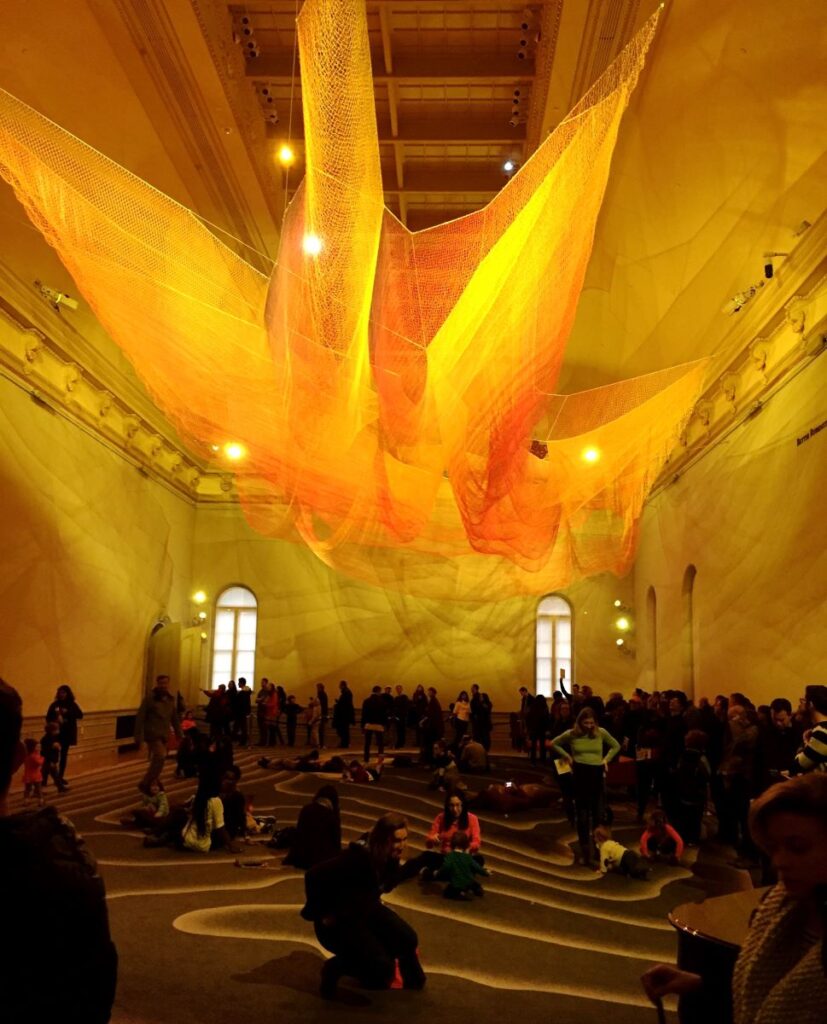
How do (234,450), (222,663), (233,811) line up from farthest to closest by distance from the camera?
(222,663)
(233,811)
(234,450)

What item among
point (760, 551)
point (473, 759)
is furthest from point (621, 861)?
point (473, 759)

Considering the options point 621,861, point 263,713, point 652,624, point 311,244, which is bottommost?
point 621,861

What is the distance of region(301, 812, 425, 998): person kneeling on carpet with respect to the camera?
4586mm

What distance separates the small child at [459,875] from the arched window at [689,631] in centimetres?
910

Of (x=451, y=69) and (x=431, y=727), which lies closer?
(x=451, y=69)

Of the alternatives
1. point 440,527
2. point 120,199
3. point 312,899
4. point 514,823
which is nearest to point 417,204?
point 440,527

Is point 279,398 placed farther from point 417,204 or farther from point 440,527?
point 417,204

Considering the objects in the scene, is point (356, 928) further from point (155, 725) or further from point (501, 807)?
point (501, 807)

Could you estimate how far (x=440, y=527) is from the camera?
992 cm

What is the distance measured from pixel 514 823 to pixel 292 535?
4.09m

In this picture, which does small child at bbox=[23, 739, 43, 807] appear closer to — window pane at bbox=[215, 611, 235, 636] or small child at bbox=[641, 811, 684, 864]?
small child at bbox=[641, 811, 684, 864]

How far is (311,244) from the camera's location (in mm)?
5629

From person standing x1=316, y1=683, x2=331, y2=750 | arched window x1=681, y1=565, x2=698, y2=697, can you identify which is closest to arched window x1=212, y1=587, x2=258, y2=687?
person standing x1=316, y1=683, x2=331, y2=750

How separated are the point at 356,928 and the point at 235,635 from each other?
17.2m
